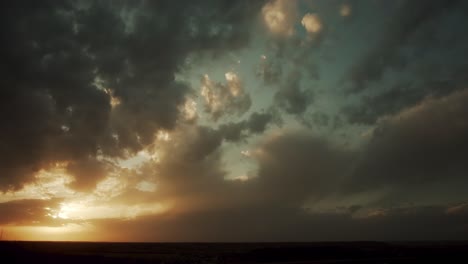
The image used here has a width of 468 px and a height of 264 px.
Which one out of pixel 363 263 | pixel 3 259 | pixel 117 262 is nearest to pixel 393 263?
pixel 363 263

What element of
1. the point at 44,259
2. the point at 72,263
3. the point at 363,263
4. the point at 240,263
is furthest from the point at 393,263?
the point at 44,259

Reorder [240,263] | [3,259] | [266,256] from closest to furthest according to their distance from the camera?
[3,259] < [240,263] < [266,256]

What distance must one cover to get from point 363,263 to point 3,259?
5659 cm

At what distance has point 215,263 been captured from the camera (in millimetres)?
55656

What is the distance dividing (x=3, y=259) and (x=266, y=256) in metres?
46.4

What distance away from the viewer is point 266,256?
221 ft

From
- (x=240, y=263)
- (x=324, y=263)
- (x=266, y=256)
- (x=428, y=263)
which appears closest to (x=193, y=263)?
(x=240, y=263)

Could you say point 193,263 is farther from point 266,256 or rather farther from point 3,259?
point 3,259

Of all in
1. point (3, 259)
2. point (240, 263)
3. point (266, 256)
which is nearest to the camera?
point (3, 259)

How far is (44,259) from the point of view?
5306 cm

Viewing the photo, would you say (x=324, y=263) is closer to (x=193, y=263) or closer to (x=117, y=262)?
(x=193, y=263)

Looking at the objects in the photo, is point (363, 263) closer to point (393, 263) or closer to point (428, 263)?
point (393, 263)

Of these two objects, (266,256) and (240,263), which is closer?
(240,263)

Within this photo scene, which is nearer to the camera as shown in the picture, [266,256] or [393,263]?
[393,263]
